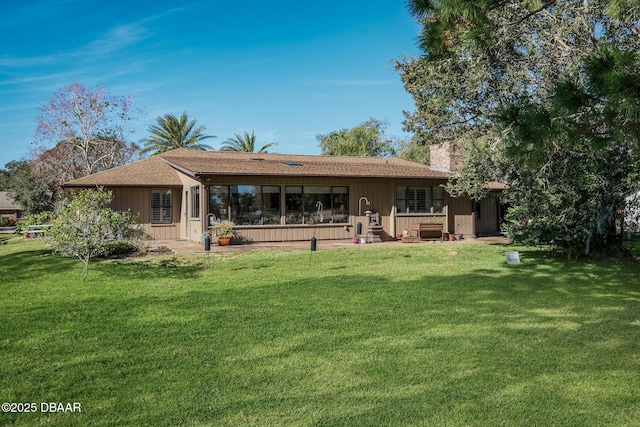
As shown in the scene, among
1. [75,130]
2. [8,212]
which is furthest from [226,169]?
[8,212]

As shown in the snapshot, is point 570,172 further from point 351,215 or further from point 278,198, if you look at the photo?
point 278,198

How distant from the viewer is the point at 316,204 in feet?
54.9

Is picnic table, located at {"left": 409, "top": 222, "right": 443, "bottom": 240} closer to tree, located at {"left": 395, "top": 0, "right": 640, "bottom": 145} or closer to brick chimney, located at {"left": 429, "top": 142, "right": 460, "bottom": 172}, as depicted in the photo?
brick chimney, located at {"left": 429, "top": 142, "right": 460, "bottom": 172}

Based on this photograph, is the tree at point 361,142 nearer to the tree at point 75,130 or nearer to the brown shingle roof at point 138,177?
the tree at point 75,130

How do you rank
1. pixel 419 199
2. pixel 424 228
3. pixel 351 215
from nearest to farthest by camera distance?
pixel 351 215 < pixel 424 228 < pixel 419 199

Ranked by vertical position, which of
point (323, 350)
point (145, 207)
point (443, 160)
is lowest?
point (323, 350)

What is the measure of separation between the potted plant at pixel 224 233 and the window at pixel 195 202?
169 cm

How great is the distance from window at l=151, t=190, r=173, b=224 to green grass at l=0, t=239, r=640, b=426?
898 centimetres

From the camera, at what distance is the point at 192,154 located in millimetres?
19969

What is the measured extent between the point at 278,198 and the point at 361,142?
86.5ft

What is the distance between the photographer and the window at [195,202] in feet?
52.6

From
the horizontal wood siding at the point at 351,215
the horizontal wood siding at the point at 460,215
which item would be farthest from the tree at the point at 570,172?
the horizontal wood siding at the point at 460,215

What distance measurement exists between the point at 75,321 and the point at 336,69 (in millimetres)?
21475

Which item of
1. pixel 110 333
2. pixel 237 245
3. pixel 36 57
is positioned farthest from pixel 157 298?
pixel 36 57
